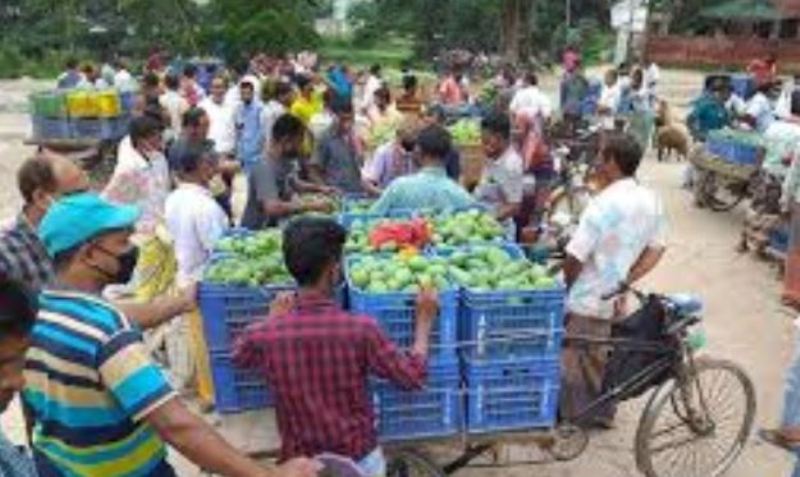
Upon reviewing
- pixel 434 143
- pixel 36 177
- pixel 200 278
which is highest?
pixel 36 177

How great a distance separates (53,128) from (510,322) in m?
11.7

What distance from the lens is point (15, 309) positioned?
7.50ft

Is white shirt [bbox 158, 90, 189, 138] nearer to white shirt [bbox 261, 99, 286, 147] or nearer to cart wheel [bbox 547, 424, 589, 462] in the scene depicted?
white shirt [bbox 261, 99, 286, 147]

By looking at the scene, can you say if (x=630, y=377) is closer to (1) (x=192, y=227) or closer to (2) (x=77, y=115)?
(1) (x=192, y=227)

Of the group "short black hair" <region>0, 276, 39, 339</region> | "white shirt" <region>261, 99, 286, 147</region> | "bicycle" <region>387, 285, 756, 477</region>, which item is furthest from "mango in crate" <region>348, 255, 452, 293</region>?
"white shirt" <region>261, 99, 286, 147</region>

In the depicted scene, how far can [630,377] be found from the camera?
561 cm

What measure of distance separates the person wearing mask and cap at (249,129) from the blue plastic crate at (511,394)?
308 inches

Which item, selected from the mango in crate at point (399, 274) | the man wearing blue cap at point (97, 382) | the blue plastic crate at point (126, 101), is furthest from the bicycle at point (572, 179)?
the man wearing blue cap at point (97, 382)

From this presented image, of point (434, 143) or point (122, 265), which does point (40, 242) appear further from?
point (434, 143)

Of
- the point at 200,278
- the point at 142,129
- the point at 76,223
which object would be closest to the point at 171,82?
the point at 142,129

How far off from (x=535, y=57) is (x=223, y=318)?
3782 centimetres

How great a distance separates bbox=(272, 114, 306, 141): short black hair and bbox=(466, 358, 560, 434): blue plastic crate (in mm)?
3439

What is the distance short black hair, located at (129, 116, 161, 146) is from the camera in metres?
7.61

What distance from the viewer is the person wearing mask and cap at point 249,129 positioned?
12242mm
